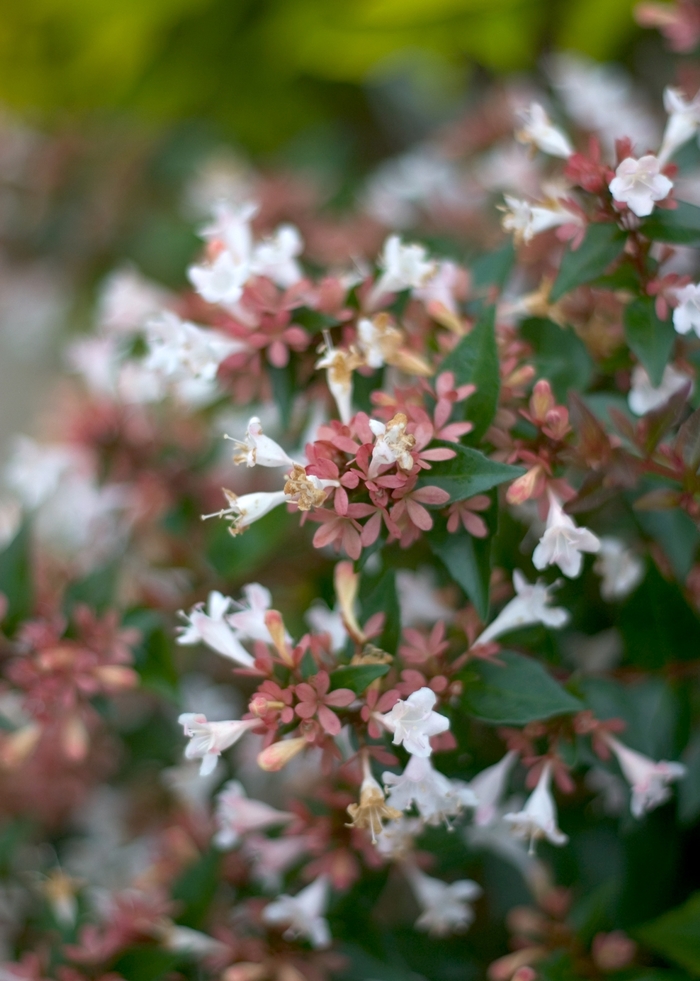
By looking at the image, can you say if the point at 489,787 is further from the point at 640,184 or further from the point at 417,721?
the point at 640,184

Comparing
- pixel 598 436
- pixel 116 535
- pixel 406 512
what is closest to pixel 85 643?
pixel 116 535

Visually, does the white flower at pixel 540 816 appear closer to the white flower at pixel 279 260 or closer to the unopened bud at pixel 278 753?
the unopened bud at pixel 278 753

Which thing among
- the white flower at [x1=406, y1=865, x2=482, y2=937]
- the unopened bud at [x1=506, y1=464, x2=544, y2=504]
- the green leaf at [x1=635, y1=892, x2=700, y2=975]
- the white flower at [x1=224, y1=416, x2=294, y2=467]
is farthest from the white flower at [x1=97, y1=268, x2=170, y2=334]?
the green leaf at [x1=635, y1=892, x2=700, y2=975]

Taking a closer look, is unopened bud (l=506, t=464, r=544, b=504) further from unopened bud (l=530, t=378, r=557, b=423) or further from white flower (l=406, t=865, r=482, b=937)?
white flower (l=406, t=865, r=482, b=937)

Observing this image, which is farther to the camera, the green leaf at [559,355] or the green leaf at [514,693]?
the green leaf at [559,355]

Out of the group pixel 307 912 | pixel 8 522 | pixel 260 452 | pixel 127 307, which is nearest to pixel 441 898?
pixel 307 912

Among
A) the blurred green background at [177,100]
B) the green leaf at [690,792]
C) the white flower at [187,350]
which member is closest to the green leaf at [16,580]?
the white flower at [187,350]
